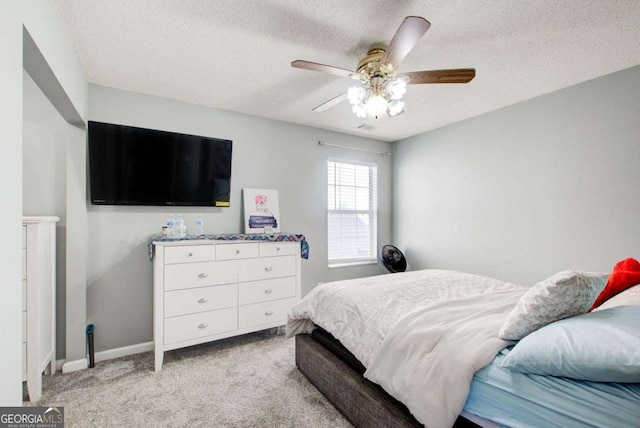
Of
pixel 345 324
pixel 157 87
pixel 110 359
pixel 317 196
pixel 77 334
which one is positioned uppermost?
pixel 157 87

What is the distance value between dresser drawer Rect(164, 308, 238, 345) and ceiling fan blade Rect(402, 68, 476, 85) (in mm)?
2464

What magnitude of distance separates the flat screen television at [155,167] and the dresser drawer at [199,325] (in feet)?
3.75

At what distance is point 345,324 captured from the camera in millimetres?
1869

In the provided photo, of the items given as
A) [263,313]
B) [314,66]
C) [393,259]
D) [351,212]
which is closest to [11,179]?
[314,66]

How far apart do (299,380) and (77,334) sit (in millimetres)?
1954

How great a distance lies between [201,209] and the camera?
317 cm

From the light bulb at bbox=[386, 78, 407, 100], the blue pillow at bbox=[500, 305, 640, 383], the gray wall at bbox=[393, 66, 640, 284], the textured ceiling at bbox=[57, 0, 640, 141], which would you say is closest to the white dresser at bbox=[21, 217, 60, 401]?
the textured ceiling at bbox=[57, 0, 640, 141]

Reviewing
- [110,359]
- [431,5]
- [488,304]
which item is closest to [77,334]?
[110,359]

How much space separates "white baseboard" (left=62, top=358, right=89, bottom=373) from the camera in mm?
2421

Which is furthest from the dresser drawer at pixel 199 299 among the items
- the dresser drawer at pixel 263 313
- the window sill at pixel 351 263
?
the window sill at pixel 351 263

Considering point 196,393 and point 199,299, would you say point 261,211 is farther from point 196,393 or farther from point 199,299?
point 196,393

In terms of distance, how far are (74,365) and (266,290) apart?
1.68 m

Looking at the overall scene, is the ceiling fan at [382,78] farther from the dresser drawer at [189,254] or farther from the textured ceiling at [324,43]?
the dresser drawer at [189,254]

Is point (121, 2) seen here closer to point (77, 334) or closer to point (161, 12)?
point (161, 12)
